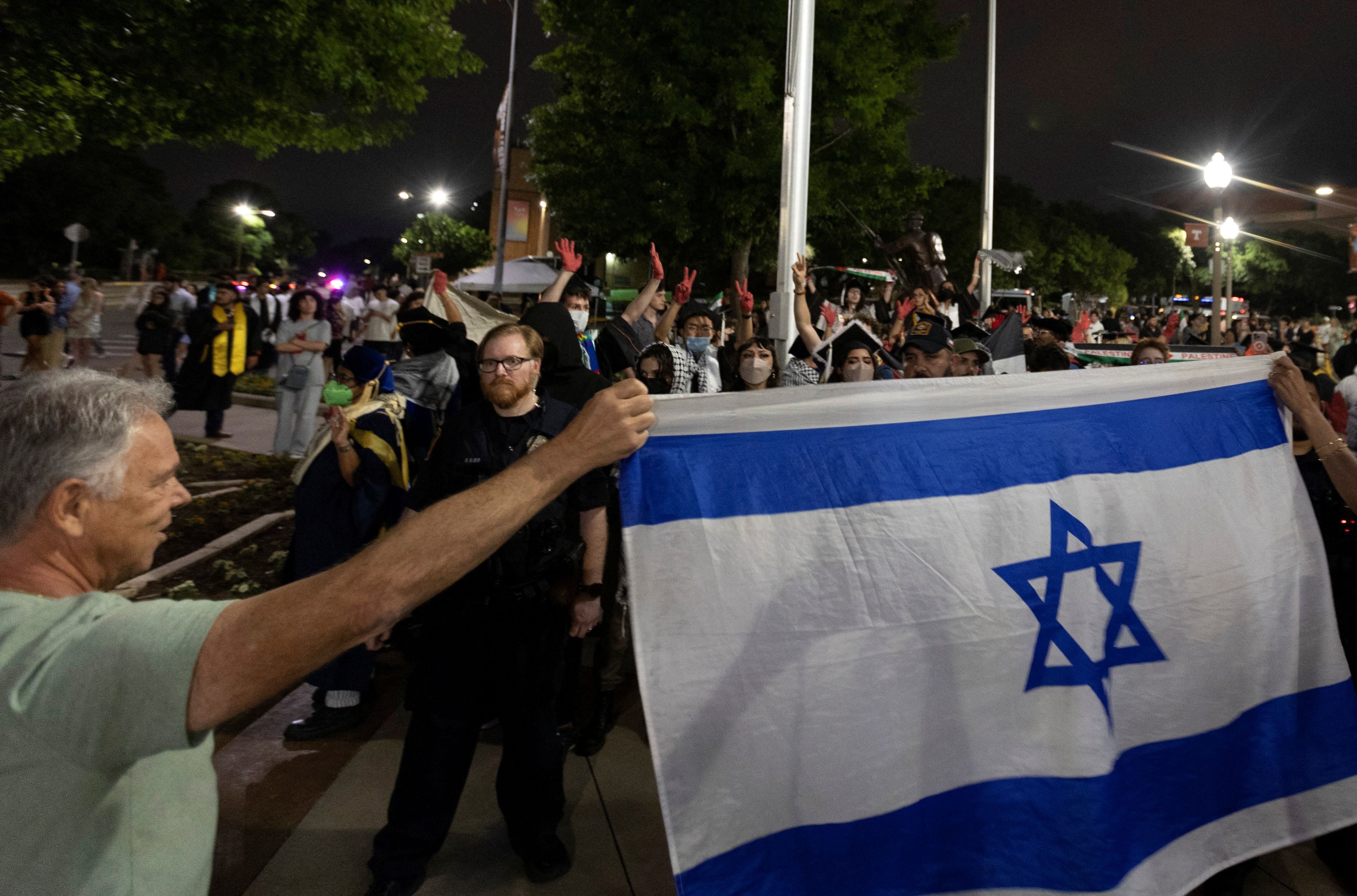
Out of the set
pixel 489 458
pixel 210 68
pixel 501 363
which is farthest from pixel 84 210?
pixel 489 458

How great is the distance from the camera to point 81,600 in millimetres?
1294

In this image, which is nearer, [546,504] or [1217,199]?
[546,504]

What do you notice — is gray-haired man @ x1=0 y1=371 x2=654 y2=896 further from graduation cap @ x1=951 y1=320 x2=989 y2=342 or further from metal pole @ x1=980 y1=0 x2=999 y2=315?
metal pole @ x1=980 y1=0 x2=999 y2=315

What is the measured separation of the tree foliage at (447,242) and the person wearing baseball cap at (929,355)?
64.7 metres

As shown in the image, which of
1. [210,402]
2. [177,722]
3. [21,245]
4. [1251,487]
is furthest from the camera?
[21,245]

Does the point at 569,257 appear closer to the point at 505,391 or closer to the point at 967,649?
the point at 505,391

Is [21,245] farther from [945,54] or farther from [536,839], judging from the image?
[536,839]

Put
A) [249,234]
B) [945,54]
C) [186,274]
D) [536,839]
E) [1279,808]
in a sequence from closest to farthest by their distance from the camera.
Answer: [1279,808]
[536,839]
[945,54]
[186,274]
[249,234]

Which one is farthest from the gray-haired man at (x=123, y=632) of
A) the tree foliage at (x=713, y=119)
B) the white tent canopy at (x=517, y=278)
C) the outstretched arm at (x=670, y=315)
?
the white tent canopy at (x=517, y=278)

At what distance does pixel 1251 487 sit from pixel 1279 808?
0.99m

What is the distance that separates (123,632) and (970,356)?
536cm

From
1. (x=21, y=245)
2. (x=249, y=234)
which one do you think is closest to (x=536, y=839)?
(x=21, y=245)

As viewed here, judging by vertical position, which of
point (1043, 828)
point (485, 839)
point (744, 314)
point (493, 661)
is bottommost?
point (485, 839)

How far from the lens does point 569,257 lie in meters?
6.73
